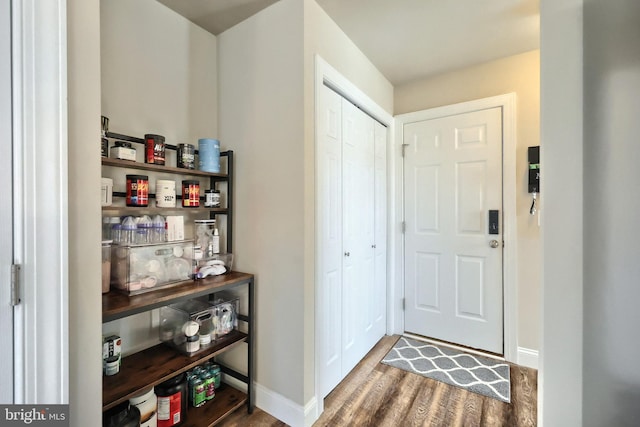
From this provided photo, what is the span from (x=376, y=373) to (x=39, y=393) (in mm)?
1871

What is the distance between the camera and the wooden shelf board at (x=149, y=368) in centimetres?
Answer: 114

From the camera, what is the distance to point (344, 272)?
1954 mm

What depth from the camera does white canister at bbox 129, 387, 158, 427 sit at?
1.25 m

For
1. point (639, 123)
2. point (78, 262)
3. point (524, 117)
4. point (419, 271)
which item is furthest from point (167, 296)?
point (524, 117)

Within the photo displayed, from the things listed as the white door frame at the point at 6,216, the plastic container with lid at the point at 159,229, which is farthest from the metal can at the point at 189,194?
the white door frame at the point at 6,216

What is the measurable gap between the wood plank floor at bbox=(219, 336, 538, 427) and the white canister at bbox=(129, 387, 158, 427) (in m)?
0.40

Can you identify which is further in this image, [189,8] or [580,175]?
[189,8]

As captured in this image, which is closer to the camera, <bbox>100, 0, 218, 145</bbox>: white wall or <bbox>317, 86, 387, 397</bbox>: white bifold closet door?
<bbox>100, 0, 218, 145</bbox>: white wall

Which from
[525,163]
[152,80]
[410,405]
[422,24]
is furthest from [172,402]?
[525,163]

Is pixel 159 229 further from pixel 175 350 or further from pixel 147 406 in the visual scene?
pixel 147 406

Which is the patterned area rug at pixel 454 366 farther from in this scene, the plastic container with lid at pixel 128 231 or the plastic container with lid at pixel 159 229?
the plastic container with lid at pixel 128 231

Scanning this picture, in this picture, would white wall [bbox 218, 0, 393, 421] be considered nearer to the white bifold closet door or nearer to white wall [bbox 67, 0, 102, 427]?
the white bifold closet door

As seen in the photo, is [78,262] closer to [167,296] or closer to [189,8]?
[167,296]

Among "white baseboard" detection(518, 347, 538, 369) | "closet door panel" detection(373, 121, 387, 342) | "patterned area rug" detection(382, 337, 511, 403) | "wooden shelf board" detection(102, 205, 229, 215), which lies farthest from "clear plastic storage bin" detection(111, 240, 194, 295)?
"white baseboard" detection(518, 347, 538, 369)
